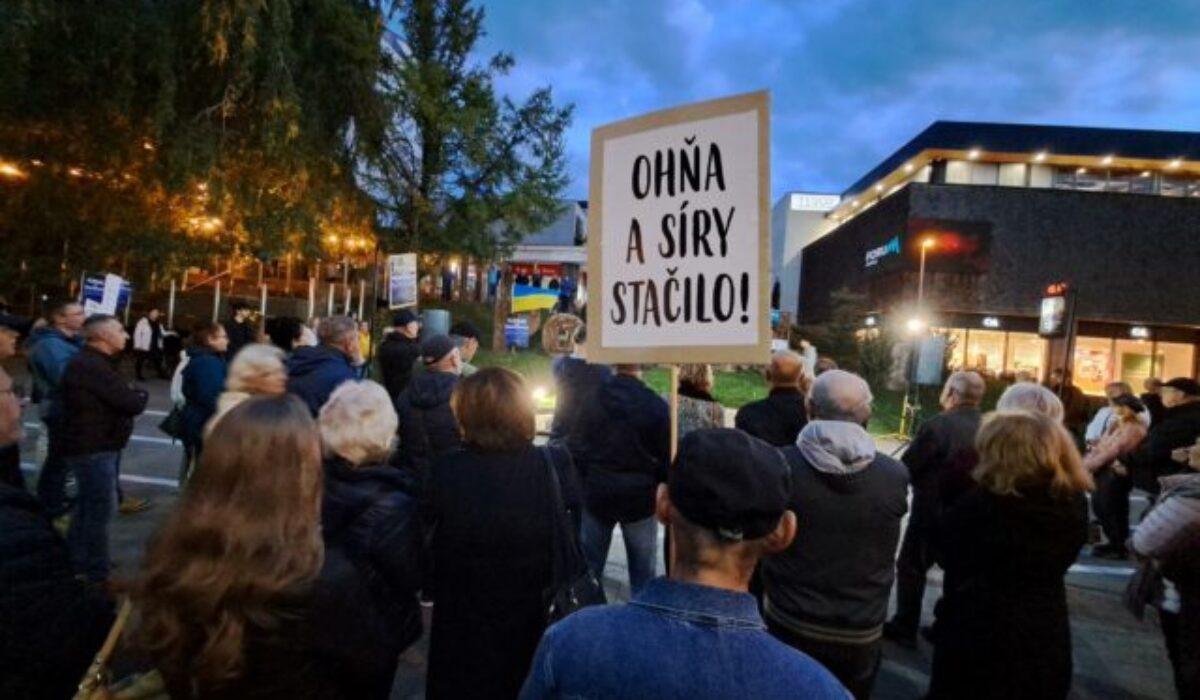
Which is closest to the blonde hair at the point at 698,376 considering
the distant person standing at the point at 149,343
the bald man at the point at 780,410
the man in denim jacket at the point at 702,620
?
the bald man at the point at 780,410

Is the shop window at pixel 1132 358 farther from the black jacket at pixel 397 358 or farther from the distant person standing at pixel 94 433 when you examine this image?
the distant person standing at pixel 94 433

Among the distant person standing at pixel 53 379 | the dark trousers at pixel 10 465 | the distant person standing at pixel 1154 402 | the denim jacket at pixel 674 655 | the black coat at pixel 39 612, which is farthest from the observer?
the distant person standing at pixel 1154 402

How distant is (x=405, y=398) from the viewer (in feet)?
16.0

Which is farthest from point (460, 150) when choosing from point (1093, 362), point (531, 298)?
point (1093, 362)

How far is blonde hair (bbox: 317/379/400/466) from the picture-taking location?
103 inches

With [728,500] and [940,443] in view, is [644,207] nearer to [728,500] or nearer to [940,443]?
[728,500]

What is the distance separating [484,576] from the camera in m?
2.85

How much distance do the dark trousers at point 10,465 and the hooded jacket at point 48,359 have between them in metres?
1.92

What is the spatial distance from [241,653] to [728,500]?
4.25 feet

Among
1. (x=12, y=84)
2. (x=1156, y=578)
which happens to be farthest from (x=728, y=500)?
(x=12, y=84)

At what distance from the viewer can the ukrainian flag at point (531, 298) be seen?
21219mm

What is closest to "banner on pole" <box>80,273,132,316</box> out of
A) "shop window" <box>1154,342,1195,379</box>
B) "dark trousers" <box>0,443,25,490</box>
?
"dark trousers" <box>0,443,25,490</box>

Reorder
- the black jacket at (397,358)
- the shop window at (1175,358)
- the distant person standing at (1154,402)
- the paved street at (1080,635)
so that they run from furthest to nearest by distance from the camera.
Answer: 1. the shop window at (1175,358)
2. the distant person standing at (1154,402)
3. the black jacket at (397,358)
4. the paved street at (1080,635)

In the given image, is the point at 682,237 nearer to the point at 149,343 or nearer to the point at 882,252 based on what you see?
the point at 149,343
